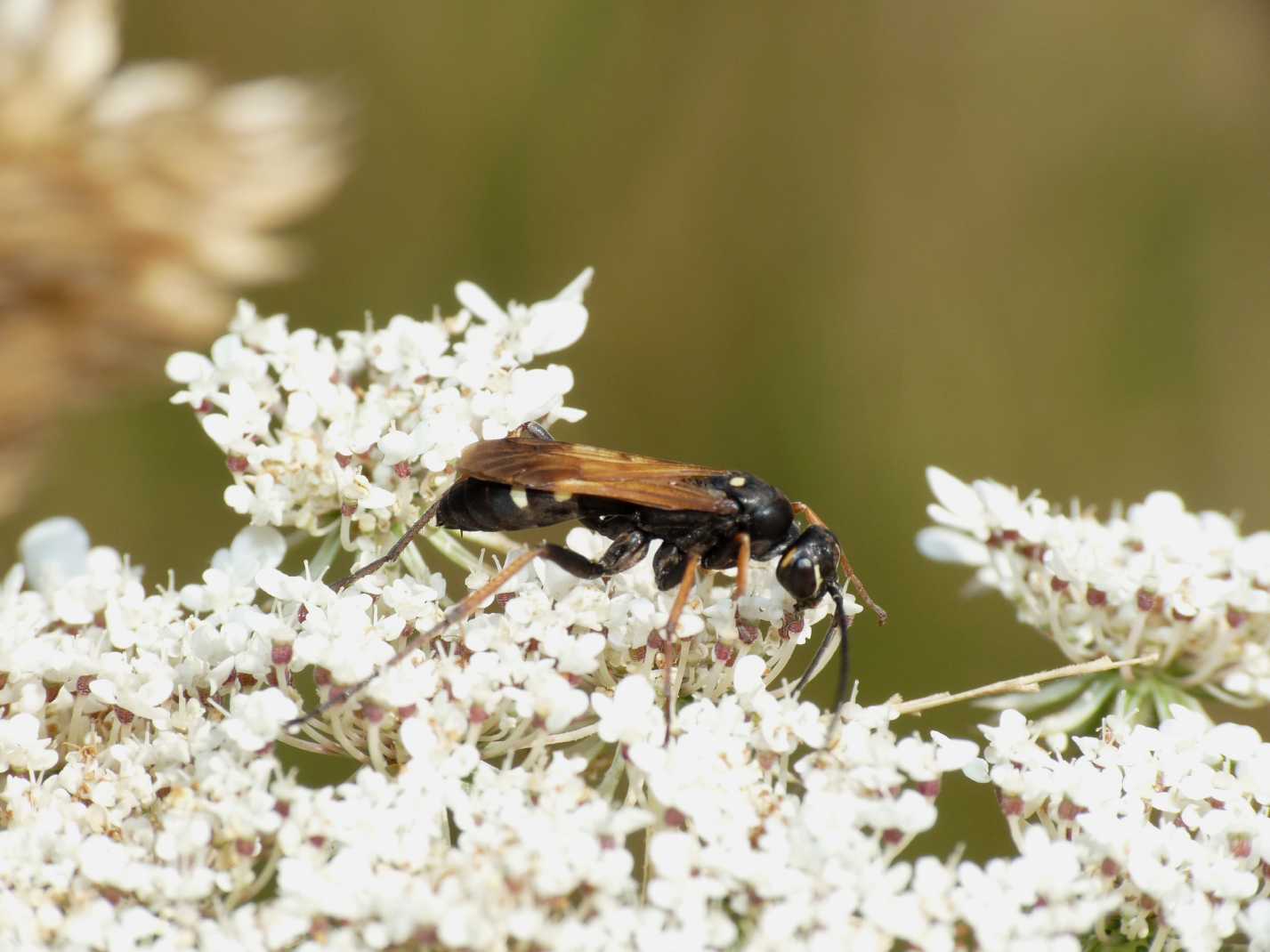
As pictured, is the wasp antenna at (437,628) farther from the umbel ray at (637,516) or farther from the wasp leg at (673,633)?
the wasp leg at (673,633)

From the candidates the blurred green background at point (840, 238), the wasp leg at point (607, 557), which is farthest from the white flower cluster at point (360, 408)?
the blurred green background at point (840, 238)

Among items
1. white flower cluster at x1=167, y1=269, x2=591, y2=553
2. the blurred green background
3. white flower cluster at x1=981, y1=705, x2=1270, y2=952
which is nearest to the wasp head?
white flower cluster at x1=981, y1=705, x2=1270, y2=952

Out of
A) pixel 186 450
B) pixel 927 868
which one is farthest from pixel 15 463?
pixel 927 868

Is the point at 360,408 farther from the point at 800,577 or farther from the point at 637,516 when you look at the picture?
the point at 800,577

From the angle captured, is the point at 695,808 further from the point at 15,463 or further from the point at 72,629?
the point at 15,463

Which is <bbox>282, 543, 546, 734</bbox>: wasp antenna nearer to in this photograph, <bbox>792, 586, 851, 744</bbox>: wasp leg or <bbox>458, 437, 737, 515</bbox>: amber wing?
<bbox>458, 437, 737, 515</bbox>: amber wing
